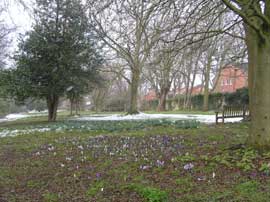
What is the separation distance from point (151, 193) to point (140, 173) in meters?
1.08

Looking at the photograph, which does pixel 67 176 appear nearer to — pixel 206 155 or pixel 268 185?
pixel 206 155

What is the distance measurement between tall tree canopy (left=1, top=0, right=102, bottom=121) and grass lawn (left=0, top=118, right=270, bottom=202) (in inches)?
472

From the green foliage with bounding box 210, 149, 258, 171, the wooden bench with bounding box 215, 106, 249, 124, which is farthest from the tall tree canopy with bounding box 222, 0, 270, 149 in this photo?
the wooden bench with bounding box 215, 106, 249, 124

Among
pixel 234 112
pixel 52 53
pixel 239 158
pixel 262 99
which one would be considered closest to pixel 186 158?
pixel 239 158

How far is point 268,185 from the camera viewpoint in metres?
4.34

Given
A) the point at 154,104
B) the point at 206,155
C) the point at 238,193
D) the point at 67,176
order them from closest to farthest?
the point at 238,193
the point at 67,176
the point at 206,155
the point at 154,104

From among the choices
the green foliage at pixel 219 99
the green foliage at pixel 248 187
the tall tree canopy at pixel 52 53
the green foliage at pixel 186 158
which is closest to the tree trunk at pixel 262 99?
the green foliage at pixel 186 158

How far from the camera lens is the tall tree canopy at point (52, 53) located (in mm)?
19406

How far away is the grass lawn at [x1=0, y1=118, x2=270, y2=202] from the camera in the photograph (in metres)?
4.42

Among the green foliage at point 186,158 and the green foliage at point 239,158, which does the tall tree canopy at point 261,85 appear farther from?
the green foliage at point 186,158

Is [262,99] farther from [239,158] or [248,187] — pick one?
[248,187]

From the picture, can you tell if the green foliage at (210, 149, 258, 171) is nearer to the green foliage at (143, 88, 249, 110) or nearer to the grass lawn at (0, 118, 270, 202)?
the grass lawn at (0, 118, 270, 202)

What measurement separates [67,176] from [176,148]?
105 inches

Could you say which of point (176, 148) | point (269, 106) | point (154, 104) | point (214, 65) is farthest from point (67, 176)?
point (154, 104)
